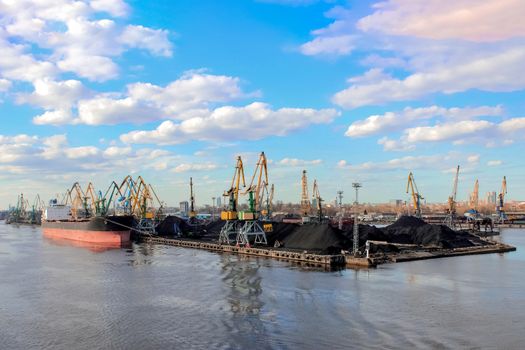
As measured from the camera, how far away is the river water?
70.4 ft

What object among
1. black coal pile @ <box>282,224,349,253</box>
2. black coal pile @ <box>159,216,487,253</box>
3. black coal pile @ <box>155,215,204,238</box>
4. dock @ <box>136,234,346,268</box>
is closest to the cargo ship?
dock @ <box>136,234,346,268</box>

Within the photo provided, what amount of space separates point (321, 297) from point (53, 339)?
53.8 ft

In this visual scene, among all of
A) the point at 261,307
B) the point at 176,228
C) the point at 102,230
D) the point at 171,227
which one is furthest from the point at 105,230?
the point at 261,307

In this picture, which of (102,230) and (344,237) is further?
(102,230)

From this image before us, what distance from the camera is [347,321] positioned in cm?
2422

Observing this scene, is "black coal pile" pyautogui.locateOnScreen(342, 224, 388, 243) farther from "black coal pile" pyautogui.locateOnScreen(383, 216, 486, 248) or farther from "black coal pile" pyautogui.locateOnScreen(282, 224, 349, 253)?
"black coal pile" pyautogui.locateOnScreen(282, 224, 349, 253)

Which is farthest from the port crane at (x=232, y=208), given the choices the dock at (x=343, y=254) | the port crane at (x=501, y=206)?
the port crane at (x=501, y=206)

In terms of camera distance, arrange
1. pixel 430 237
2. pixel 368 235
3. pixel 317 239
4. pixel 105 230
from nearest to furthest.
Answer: pixel 317 239, pixel 368 235, pixel 430 237, pixel 105 230

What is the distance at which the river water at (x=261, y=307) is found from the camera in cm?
2145

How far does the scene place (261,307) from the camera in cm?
2762

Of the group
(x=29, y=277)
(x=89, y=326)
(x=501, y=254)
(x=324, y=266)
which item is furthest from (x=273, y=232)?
(x=89, y=326)

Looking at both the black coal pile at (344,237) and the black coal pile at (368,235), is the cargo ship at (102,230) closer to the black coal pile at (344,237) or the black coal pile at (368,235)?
the black coal pile at (344,237)

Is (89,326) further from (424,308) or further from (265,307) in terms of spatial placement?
(424,308)

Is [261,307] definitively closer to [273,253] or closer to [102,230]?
[273,253]
